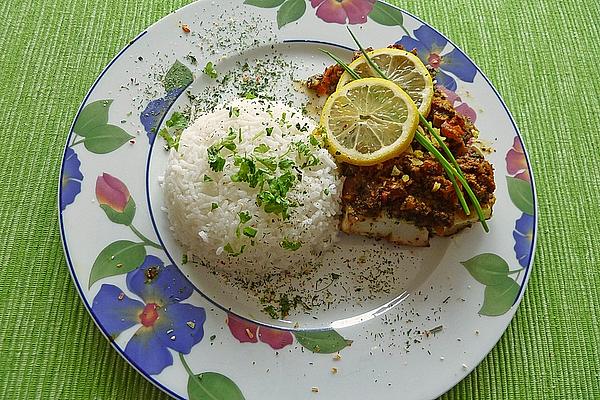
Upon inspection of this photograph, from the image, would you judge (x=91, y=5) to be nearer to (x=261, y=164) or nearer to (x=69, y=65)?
(x=69, y=65)

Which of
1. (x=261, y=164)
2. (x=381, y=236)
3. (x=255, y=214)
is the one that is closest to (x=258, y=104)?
(x=261, y=164)

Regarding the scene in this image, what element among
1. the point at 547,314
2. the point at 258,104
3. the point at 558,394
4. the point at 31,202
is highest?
the point at 258,104

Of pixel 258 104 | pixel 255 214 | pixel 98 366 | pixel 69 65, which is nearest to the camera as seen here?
pixel 98 366

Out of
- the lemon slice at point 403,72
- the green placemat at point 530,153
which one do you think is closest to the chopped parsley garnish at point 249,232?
the green placemat at point 530,153

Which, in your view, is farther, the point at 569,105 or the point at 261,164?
the point at 569,105

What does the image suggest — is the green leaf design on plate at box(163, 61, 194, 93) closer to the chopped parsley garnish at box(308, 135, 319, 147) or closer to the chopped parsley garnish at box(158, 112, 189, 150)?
the chopped parsley garnish at box(158, 112, 189, 150)

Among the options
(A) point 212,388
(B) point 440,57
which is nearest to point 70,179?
(A) point 212,388

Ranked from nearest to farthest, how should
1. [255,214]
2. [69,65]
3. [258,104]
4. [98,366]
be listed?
[98,366] < [255,214] < [258,104] < [69,65]
